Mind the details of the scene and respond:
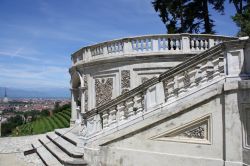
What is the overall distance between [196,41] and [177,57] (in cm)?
106

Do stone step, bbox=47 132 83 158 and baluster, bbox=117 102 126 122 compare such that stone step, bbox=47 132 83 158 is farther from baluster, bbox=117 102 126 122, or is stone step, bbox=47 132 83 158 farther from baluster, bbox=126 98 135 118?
baluster, bbox=126 98 135 118

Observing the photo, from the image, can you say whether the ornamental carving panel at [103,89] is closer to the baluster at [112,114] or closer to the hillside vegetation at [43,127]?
the baluster at [112,114]

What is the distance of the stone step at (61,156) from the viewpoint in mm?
7959

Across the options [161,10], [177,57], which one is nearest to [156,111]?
[177,57]

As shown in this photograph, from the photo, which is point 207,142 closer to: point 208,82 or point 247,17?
point 208,82

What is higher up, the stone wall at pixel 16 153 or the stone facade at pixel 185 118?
the stone facade at pixel 185 118

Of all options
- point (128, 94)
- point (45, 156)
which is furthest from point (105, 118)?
point (45, 156)

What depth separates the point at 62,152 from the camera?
35.1 feet

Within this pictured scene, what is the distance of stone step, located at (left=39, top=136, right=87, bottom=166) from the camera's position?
7.96 metres

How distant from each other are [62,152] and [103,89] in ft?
13.7

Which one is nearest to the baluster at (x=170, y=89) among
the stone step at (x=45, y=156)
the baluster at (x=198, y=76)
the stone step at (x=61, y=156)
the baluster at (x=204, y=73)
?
the baluster at (x=198, y=76)

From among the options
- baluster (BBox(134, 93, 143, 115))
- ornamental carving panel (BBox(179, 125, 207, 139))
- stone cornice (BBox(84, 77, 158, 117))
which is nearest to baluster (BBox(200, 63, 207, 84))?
ornamental carving panel (BBox(179, 125, 207, 139))

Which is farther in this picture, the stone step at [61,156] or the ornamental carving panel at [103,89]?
the ornamental carving panel at [103,89]

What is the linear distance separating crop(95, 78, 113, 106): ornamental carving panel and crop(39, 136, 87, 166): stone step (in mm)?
2870
